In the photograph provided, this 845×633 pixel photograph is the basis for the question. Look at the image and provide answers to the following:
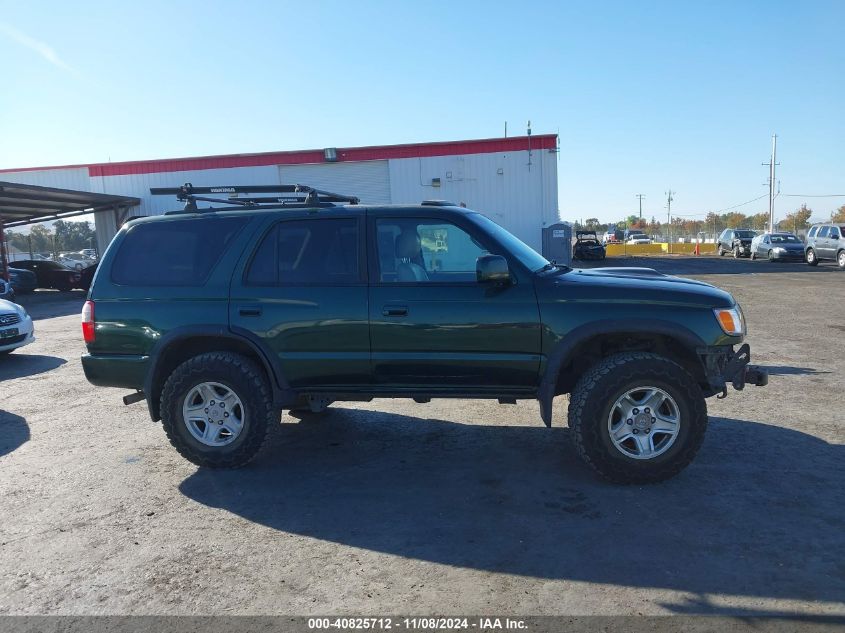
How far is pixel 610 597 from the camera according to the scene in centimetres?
286

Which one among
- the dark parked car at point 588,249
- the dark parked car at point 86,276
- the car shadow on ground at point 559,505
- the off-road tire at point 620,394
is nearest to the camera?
the car shadow on ground at point 559,505

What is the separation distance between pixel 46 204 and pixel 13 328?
730 inches

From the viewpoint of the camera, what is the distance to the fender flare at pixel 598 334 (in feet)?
13.3

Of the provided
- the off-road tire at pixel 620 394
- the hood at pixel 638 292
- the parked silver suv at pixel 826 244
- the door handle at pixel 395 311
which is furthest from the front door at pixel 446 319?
the parked silver suv at pixel 826 244

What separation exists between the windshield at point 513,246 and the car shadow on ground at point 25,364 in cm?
716

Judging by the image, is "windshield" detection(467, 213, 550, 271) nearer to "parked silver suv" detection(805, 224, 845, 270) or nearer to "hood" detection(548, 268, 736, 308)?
"hood" detection(548, 268, 736, 308)

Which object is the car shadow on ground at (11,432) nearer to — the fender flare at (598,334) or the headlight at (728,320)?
the fender flare at (598,334)

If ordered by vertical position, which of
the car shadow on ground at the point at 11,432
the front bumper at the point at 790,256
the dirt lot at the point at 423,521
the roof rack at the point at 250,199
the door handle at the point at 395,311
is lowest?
the dirt lot at the point at 423,521

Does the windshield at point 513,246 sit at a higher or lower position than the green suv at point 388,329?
higher

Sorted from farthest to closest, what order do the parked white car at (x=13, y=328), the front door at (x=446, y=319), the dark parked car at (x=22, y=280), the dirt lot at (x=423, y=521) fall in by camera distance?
the dark parked car at (x=22, y=280), the parked white car at (x=13, y=328), the front door at (x=446, y=319), the dirt lot at (x=423, y=521)

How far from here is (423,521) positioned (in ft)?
12.0

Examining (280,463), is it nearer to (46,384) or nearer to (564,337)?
(564,337)

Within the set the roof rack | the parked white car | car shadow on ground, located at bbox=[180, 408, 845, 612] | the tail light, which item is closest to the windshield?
the roof rack

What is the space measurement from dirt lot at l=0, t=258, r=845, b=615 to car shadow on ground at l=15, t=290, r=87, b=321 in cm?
1249
